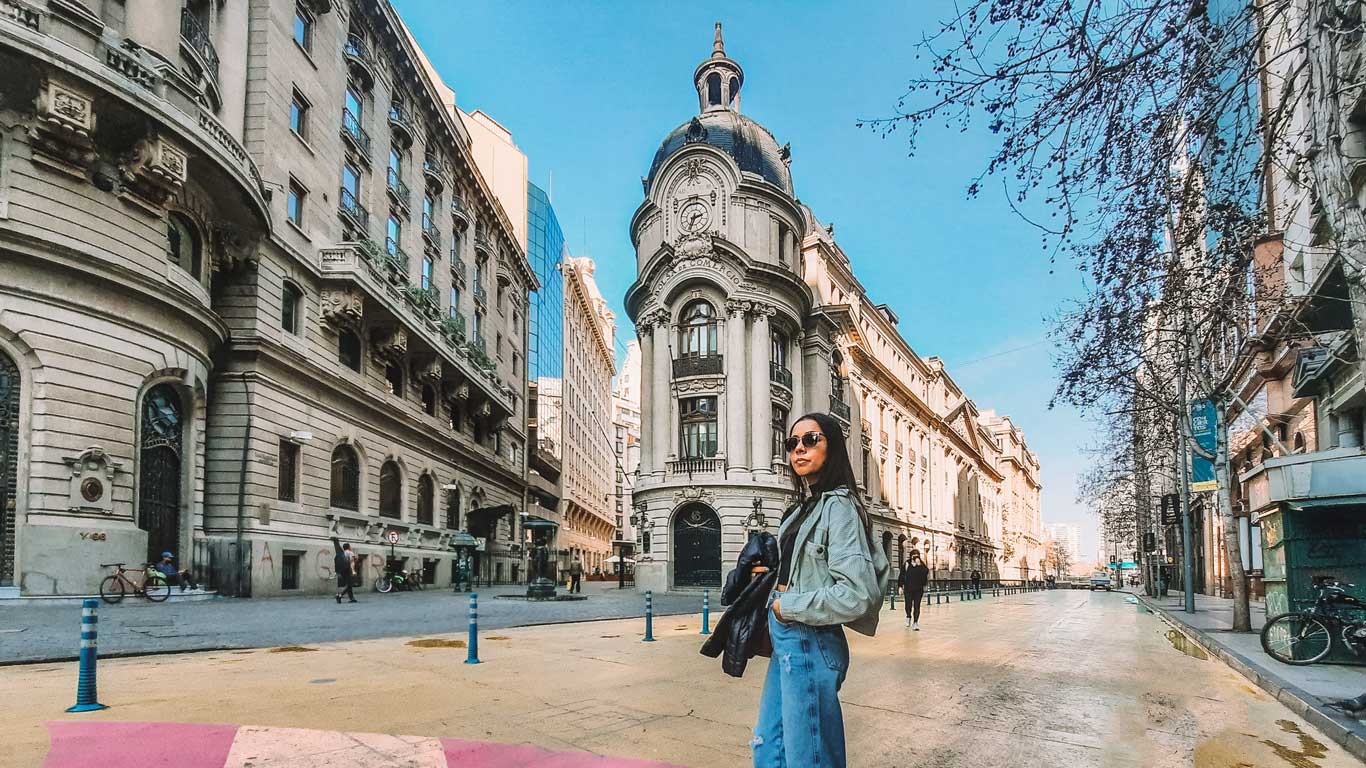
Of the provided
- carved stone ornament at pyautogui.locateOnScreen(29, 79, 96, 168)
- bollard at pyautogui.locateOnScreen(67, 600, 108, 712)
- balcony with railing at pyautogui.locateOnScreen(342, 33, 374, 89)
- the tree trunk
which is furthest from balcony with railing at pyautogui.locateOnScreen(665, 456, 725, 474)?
bollard at pyautogui.locateOnScreen(67, 600, 108, 712)

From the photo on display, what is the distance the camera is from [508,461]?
2044 inches

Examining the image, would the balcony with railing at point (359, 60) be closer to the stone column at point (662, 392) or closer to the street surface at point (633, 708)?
the stone column at point (662, 392)

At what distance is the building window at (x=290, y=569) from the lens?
25203 mm

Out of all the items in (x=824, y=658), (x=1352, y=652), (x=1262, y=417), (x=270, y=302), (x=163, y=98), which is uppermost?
(x=163, y=98)

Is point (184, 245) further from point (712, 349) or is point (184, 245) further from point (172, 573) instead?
point (712, 349)

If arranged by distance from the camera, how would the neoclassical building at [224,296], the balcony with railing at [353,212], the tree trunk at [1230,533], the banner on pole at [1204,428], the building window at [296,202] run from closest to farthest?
the tree trunk at [1230,533] → the neoclassical building at [224,296] → the banner on pole at [1204,428] → the building window at [296,202] → the balcony with railing at [353,212]

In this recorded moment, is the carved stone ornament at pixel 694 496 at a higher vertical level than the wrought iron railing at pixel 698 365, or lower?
lower

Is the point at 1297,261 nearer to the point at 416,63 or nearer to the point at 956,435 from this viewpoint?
the point at 416,63

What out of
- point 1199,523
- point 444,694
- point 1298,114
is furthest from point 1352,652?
point 1199,523

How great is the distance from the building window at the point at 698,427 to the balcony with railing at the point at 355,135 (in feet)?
53.6

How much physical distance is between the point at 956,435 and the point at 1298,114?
179ft

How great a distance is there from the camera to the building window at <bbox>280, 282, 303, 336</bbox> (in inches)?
1049

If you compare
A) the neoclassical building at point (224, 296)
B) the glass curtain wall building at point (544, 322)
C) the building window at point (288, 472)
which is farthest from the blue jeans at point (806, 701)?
the glass curtain wall building at point (544, 322)

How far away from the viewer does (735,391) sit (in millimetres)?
36875
